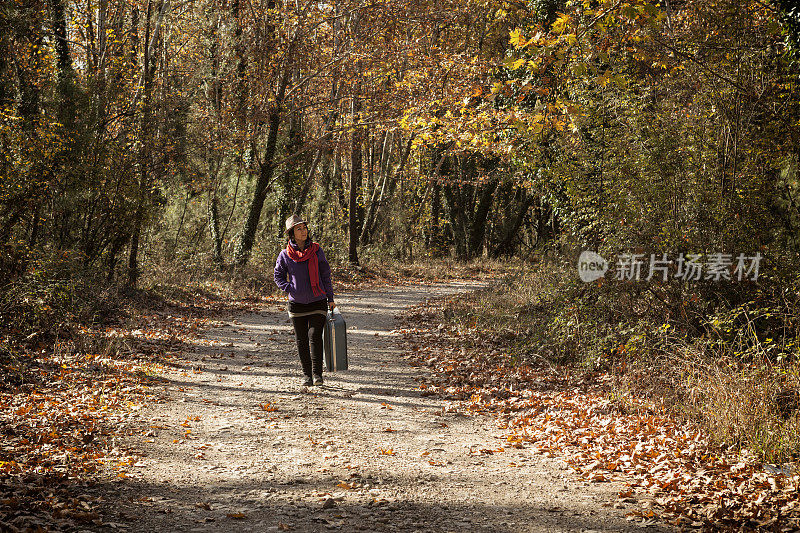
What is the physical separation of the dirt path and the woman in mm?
809

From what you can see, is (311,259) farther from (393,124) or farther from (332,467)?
(393,124)

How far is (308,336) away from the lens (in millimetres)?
9445

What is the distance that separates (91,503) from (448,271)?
933 inches

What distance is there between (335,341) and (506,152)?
25.7 ft

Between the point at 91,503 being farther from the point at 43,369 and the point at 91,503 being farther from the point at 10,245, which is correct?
the point at 10,245

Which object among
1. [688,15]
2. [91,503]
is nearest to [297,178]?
[688,15]

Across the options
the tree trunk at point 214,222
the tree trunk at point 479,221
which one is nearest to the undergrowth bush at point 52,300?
the tree trunk at point 214,222

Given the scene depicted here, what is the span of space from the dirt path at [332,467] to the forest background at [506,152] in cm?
200

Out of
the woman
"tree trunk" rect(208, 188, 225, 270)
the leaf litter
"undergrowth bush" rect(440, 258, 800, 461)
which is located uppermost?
"tree trunk" rect(208, 188, 225, 270)

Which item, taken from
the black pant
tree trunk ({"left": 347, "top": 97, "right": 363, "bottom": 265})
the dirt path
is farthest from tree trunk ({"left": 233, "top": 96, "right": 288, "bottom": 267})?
the black pant

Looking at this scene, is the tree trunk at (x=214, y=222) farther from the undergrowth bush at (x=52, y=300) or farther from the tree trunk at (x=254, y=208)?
the undergrowth bush at (x=52, y=300)

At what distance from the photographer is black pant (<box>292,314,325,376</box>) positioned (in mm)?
9211

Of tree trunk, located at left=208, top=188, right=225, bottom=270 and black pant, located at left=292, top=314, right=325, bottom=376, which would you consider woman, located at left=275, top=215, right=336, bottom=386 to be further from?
tree trunk, located at left=208, top=188, right=225, bottom=270

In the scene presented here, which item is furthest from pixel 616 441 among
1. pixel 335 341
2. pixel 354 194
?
pixel 354 194
